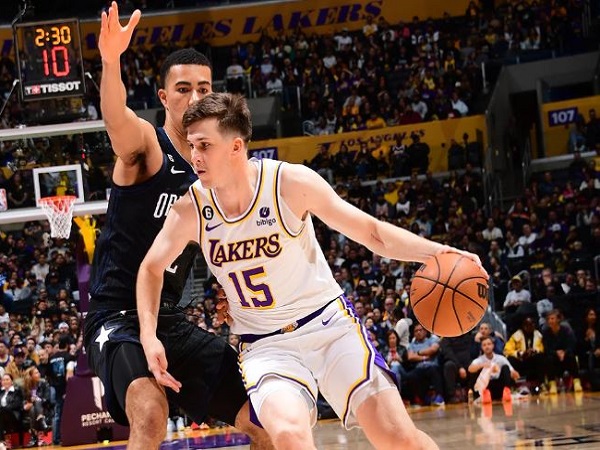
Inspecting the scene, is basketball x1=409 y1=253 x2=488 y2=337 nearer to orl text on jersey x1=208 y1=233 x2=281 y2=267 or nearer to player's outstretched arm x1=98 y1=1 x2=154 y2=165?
orl text on jersey x1=208 y1=233 x2=281 y2=267

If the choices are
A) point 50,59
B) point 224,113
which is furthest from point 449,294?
point 50,59

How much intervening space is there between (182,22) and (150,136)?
2273 cm

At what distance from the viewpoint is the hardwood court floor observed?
8656 mm

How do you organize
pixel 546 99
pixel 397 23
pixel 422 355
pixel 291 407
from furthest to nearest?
1. pixel 397 23
2. pixel 546 99
3. pixel 422 355
4. pixel 291 407

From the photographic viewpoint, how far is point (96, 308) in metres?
5.14

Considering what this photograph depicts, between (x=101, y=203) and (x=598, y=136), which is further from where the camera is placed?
(x=598, y=136)

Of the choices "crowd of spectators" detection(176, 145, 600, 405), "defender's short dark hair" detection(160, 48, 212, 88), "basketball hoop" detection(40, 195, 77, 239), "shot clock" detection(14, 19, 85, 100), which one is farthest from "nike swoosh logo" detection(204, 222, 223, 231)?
"shot clock" detection(14, 19, 85, 100)

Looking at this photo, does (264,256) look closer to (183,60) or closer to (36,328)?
(183,60)

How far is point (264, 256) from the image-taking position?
4629 millimetres

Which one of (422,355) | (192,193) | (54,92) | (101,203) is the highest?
(54,92)

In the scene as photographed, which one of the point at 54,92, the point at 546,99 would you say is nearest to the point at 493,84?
the point at 546,99

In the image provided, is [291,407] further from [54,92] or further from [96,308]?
[54,92]

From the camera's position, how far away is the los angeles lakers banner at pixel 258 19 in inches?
1067

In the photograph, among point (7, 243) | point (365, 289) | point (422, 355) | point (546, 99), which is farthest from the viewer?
point (546, 99)
